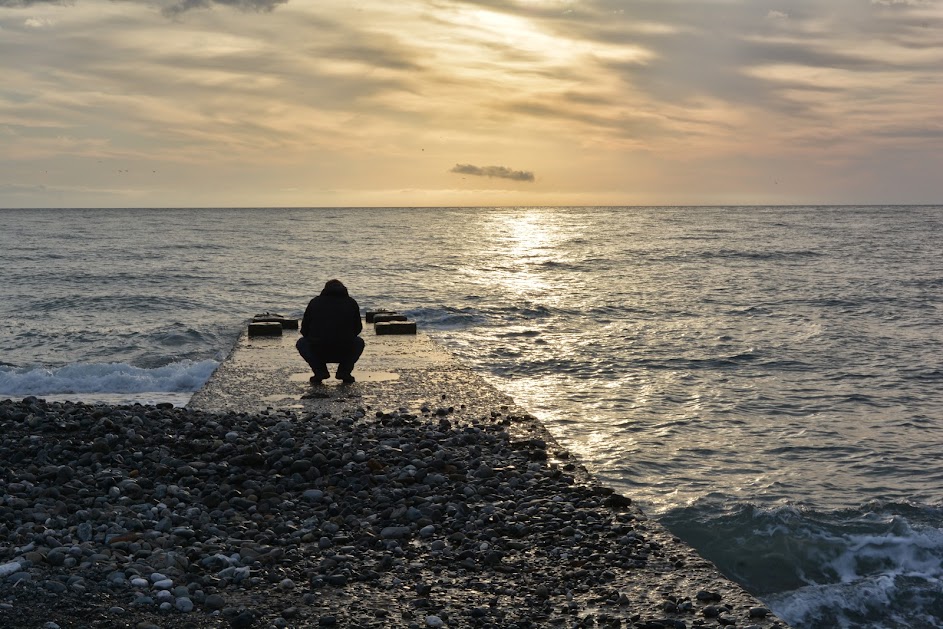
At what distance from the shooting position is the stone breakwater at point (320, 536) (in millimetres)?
5691

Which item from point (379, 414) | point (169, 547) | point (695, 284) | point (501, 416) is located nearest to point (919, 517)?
point (501, 416)

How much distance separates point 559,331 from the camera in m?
25.6

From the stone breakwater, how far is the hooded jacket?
3.43 m

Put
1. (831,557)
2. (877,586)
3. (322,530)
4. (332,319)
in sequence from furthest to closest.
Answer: (332,319) < (831,557) < (877,586) < (322,530)

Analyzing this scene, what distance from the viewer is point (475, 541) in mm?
6883

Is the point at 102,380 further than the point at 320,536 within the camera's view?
Yes

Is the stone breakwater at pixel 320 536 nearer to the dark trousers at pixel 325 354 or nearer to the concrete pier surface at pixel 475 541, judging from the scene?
the concrete pier surface at pixel 475 541

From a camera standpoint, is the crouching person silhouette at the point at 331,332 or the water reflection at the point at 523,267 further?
the water reflection at the point at 523,267

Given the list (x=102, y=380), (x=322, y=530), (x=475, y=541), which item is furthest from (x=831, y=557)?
(x=102, y=380)

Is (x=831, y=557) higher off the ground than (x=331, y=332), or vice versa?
(x=331, y=332)

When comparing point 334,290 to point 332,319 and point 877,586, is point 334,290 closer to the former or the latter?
point 332,319

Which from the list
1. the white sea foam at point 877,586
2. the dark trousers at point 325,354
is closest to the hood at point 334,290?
the dark trousers at point 325,354

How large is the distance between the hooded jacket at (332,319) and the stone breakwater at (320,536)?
3428 mm

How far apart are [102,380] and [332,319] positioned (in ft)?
22.5
